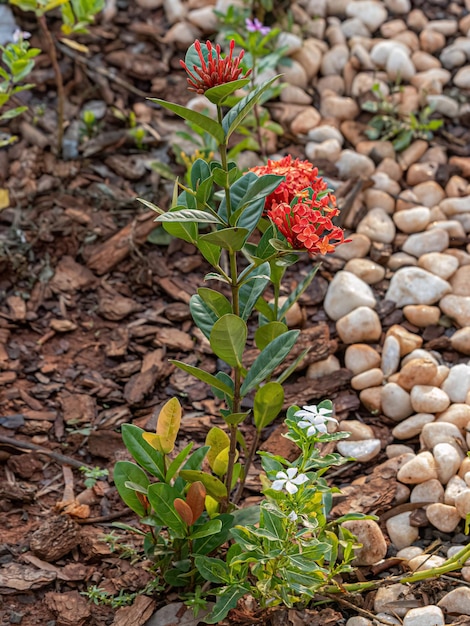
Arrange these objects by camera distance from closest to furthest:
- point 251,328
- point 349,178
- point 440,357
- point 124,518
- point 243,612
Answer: point 243,612 < point 124,518 < point 440,357 < point 251,328 < point 349,178

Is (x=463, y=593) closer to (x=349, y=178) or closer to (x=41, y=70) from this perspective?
(x=349, y=178)

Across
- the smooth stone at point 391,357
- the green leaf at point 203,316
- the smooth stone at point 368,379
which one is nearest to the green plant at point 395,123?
the smooth stone at point 391,357

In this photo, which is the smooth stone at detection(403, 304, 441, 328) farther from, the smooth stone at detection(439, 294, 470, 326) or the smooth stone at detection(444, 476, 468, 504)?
the smooth stone at detection(444, 476, 468, 504)

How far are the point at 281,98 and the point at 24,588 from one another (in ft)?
8.58

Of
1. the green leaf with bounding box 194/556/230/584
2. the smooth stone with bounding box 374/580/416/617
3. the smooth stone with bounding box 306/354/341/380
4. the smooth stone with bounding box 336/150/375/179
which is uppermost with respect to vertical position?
the smooth stone with bounding box 336/150/375/179

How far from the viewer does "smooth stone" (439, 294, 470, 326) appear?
9.34 ft

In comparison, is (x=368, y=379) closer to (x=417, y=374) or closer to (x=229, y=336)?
(x=417, y=374)

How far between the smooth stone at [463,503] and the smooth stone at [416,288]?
3.02 feet

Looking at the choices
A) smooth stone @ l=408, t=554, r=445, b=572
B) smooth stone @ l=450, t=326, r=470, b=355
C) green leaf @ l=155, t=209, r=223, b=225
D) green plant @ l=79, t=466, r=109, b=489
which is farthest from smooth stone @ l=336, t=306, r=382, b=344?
green leaf @ l=155, t=209, r=223, b=225

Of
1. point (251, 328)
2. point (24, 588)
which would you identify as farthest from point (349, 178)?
point (24, 588)

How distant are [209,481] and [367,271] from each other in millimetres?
1385

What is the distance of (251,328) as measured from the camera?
3.00m

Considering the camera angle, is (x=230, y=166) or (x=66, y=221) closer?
(x=230, y=166)

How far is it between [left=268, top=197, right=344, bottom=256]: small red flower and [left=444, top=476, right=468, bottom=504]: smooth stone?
0.99 meters
